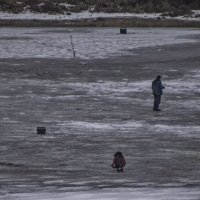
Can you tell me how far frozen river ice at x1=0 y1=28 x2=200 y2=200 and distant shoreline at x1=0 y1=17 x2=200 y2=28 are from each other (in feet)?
42.7

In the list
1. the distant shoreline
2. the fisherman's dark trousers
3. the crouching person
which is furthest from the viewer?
the distant shoreline

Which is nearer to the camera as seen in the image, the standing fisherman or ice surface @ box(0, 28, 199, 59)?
the standing fisherman

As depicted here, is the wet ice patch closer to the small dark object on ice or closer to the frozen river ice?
the frozen river ice

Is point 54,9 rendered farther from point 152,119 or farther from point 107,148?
point 107,148

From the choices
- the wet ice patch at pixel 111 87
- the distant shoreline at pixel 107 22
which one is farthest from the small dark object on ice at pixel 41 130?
the distant shoreline at pixel 107 22

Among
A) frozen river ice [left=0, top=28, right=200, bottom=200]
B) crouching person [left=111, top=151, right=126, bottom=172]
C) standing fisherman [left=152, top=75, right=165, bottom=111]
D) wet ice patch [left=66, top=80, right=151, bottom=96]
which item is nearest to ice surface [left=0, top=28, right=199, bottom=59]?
frozen river ice [left=0, top=28, right=200, bottom=200]

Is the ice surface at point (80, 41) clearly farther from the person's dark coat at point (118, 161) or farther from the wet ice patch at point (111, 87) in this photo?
the person's dark coat at point (118, 161)

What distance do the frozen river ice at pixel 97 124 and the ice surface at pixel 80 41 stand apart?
0.60 ft

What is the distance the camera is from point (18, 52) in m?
39.7

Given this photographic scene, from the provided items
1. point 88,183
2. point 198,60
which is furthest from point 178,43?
point 88,183

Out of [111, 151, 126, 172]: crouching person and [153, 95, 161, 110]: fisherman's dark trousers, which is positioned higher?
[111, 151, 126, 172]: crouching person

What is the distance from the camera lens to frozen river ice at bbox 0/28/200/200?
15.9 m

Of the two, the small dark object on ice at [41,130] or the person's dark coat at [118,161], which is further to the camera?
the small dark object on ice at [41,130]

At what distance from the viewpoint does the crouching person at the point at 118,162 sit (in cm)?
1684
